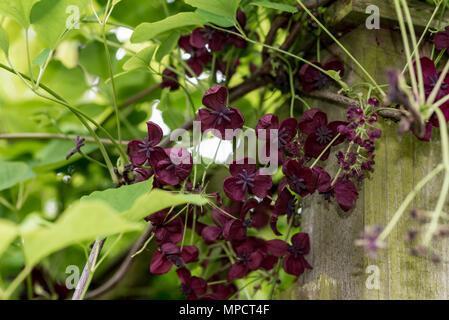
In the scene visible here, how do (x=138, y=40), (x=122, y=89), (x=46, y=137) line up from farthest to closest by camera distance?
(x=122, y=89), (x=46, y=137), (x=138, y=40)

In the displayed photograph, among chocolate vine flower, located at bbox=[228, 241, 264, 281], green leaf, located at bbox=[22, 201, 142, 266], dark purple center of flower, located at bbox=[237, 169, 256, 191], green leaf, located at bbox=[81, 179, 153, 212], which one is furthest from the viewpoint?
chocolate vine flower, located at bbox=[228, 241, 264, 281]

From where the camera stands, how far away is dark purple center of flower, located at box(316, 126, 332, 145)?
684mm

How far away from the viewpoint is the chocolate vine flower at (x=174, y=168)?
2.12 feet

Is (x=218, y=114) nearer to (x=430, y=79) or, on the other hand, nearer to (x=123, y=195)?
(x=123, y=195)

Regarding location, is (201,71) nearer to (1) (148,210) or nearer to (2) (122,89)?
(2) (122,89)

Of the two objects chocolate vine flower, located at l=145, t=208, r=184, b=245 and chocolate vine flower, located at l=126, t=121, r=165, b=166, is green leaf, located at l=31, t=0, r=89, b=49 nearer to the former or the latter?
chocolate vine flower, located at l=126, t=121, r=165, b=166

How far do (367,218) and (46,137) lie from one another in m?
0.71

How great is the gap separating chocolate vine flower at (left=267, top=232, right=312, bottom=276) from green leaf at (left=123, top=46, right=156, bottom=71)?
0.34 m

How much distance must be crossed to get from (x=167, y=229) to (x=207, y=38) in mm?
339

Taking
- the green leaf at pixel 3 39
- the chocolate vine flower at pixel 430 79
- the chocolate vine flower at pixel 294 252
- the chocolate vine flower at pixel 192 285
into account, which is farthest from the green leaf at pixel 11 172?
the chocolate vine flower at pixel 430 79

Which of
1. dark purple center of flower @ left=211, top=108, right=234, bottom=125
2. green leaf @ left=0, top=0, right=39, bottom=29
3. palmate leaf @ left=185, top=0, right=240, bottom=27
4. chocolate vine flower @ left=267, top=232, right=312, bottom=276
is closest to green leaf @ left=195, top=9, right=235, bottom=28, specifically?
palmate leaf @ left=185, top=0, right=240, bottom=27

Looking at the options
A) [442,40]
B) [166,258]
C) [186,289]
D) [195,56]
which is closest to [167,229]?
[166,258]
